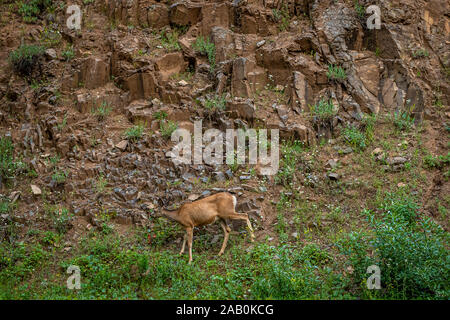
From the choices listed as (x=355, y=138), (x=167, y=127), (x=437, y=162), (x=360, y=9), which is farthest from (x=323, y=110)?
(x=167, y=127)

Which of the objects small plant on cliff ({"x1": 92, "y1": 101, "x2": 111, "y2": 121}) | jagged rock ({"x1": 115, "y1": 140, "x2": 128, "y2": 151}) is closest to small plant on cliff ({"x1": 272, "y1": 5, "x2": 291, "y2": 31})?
small plant on cliff ({"x1": 92, "y1": 101, "x2": 111, "y2": 121})

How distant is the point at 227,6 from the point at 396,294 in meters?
10.7

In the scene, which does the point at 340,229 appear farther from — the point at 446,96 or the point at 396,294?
the point at 446,96

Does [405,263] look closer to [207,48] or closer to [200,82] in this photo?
[200,82]

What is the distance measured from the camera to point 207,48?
12578 millimetres

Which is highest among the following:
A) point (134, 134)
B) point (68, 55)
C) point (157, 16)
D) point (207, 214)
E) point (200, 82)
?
point (157, 16)

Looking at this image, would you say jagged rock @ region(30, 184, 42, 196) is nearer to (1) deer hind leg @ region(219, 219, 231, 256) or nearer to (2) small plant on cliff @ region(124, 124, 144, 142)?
(2) small plant on cliff @ region(124, 124, 144, 142)

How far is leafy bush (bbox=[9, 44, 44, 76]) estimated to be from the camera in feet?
40.9

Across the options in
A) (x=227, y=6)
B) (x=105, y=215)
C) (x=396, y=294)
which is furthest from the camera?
(x=227, y=6)

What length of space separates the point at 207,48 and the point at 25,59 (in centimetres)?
590

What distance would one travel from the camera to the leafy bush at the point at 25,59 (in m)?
12.5

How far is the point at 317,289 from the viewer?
6758mm

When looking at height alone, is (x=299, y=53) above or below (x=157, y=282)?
above

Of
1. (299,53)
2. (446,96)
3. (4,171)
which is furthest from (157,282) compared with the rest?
(446,96)
